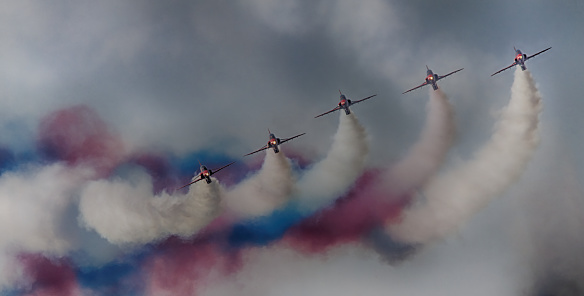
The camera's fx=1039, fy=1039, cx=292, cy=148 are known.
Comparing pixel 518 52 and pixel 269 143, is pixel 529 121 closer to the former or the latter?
pixel 518 52

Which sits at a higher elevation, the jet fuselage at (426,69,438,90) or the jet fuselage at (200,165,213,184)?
the jet fuselage at (426,69,438,90)

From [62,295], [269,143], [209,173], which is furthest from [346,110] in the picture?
[62,295]

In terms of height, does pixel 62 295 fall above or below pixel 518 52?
below

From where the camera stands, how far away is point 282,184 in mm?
190250

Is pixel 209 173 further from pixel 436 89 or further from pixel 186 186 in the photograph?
pixel 436 89

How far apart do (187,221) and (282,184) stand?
18678mm

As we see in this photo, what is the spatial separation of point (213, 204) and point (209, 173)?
27.1 ft

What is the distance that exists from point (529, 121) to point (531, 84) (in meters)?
7.62

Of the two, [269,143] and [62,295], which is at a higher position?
[269,143]

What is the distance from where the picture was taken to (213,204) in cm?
18900

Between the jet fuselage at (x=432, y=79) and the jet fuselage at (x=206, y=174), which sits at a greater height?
the jet fuselage at (x=432, y=79)

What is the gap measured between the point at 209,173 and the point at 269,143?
11818 millimetres


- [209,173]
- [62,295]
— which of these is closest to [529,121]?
[209,173]

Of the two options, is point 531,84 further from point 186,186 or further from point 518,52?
point 186,186
